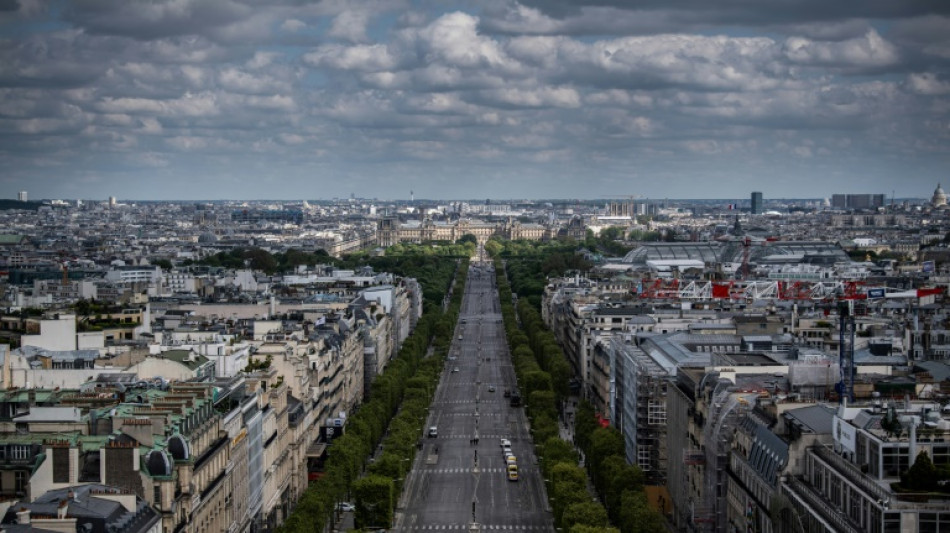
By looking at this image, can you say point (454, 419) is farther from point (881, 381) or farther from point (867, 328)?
point (881, 381)

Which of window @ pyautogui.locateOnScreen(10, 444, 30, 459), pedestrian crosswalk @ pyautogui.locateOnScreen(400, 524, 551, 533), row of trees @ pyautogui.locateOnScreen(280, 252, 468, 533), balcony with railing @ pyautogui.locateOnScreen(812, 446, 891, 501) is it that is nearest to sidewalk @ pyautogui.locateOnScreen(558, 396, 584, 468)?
row of trees @ pyautogui.locateOnScreen(280, 252, 468, 533)

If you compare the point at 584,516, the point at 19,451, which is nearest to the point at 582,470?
the point at 584,516

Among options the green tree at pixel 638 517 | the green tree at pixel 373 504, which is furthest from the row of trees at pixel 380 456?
the green tree at pixel 638 517

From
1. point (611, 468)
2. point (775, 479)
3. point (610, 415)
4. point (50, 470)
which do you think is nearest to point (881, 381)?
point (775, 479)

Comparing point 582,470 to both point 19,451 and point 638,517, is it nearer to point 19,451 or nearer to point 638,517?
point 638,517

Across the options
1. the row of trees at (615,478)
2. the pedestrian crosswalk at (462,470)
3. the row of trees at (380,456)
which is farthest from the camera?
the pedestrian crosswalk at (462,470)

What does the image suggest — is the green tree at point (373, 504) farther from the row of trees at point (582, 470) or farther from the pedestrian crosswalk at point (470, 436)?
the pedestrian crosswalk at point (470, 436)

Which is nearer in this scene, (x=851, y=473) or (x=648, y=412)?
(x=851, y=473)
